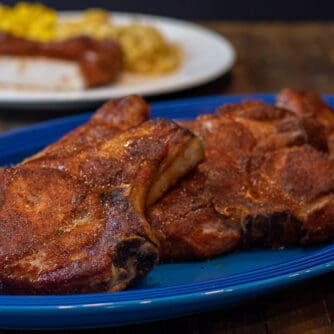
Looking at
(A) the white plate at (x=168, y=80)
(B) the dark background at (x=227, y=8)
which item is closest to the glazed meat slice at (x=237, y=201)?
(A) the white plate at (x=168, y=80)

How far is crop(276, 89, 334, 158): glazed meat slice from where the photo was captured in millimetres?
2236

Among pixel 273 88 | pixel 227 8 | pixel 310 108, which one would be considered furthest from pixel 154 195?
pixel 227 8

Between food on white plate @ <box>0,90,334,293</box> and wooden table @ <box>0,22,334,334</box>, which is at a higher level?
food on white plate @ <box>0,90,334,293</box>

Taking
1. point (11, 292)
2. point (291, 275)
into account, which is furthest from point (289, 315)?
point (11, 292)

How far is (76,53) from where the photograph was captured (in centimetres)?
354

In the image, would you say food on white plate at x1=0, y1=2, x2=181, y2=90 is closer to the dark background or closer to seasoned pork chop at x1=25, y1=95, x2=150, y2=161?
seasoned pork chop at x1=25, y1=95, x2=150, y2=161

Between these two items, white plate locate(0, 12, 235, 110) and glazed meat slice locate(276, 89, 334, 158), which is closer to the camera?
glazed meat slice locate(276, 89, 334, 158)

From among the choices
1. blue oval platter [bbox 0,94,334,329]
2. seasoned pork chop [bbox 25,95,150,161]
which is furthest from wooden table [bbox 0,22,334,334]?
seasoned pork chop [bbox 25,95,150,161]

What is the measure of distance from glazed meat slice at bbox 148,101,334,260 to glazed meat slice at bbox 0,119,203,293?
0.08m

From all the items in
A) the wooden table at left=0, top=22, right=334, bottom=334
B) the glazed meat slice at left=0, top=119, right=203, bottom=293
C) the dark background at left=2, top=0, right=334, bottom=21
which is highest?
the glazed meat slice at left=0, top=119, right=203, bottom=293

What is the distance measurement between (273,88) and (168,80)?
0.66 metres

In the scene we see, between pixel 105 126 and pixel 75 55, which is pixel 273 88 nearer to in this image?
pixel 75 55

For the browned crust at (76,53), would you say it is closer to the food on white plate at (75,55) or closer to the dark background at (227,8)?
the food on white plate at (75,55)

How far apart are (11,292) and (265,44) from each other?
3.56m
